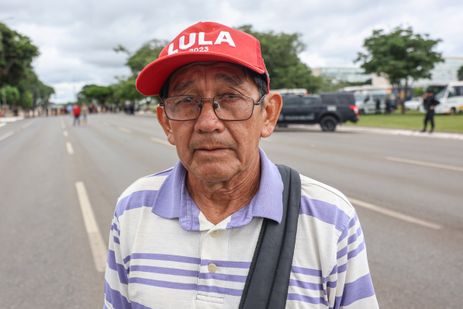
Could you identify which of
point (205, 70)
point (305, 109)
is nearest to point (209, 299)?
point (205, 70)

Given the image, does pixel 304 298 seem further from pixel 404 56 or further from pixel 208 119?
pixel 404 56

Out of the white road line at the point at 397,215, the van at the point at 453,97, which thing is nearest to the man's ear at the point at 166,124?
Result: the white road line at the point at 397,215

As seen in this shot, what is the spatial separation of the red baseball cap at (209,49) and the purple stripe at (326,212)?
1.63ft

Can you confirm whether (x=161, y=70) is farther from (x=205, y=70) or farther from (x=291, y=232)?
→ (x=291, y=232)

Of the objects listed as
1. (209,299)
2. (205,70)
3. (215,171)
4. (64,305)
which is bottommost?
(64,305)

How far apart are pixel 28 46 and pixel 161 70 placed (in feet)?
182

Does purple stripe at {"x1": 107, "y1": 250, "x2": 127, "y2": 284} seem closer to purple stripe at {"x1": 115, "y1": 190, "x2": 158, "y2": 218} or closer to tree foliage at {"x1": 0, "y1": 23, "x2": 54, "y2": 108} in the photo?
purple stripe at {"x1": 115, "y1": 190, "x2": 158, "y2": 218}

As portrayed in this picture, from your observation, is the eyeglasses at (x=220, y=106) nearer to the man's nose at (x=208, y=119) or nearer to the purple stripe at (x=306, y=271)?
the man's nose at (x=208, y=119)

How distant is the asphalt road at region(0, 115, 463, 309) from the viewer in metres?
3.78

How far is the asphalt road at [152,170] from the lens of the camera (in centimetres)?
378

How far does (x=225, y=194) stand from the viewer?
165 cm

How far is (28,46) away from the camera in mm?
50375

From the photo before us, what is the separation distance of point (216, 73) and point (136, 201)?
0.57 m

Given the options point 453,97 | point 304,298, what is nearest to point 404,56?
point 453,97
